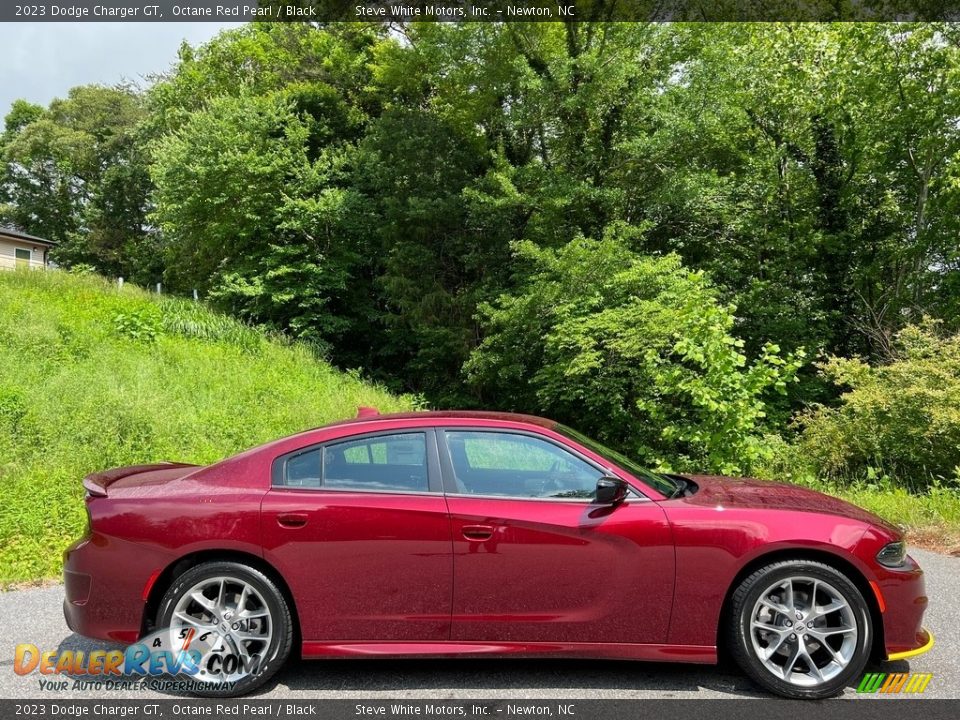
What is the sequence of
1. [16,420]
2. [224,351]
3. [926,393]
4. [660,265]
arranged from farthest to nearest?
[224,351], [660,265], [926,393], [16,420]

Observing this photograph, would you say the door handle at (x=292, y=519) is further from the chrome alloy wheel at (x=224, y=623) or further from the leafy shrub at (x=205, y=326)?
the leafy shrub at (x=205, y=326)

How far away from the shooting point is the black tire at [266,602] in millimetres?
3518

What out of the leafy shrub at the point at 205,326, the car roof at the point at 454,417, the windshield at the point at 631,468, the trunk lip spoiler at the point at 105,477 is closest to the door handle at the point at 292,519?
the car roof at the point at 454,417

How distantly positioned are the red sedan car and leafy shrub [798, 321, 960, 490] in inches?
275

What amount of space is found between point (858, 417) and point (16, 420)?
12222mm

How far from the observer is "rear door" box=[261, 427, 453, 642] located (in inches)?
140

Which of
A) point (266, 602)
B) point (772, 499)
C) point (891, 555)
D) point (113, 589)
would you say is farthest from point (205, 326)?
point (891, 555)

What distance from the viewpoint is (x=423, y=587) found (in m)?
3.56

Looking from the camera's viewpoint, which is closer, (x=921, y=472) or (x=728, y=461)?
(x=728, y=461)

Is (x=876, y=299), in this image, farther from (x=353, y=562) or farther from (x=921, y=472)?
(x=353, y=562)

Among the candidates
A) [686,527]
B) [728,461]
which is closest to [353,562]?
[686,527]

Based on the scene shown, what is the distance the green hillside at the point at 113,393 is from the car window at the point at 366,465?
11.5 feet

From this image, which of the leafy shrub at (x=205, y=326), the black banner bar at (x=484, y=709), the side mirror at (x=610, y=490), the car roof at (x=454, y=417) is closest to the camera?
the black banner bar at (x=484, y=709)

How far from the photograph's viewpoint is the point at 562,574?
11.6ft
